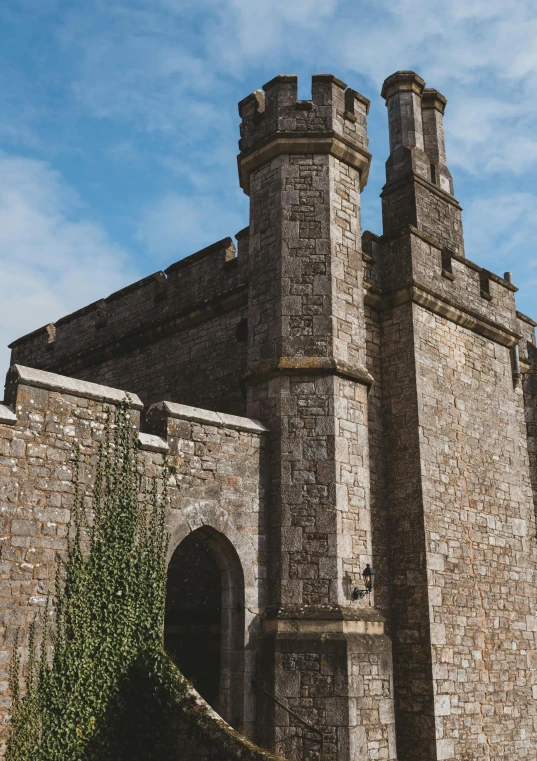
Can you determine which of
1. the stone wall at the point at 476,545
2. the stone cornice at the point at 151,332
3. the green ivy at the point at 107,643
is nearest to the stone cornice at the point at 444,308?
the stone wall at the point at 476,545

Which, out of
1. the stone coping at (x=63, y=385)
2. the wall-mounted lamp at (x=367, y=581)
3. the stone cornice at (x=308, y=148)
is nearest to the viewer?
the stone coping at (x=63, y=385)

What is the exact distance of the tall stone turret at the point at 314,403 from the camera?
7.80m

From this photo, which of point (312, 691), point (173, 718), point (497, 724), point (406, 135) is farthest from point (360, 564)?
point (406, 135)

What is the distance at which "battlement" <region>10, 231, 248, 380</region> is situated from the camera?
11.5m

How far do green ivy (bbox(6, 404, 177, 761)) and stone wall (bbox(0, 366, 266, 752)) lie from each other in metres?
0.14

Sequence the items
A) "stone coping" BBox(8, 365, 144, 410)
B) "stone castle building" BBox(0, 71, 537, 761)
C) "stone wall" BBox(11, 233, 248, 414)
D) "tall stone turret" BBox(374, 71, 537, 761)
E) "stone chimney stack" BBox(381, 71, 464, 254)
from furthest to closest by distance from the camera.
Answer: "stone chimney stack" BBox(381, 71, 464, 254) → "stone wall" BBox(11, 233, 248, 414) → "tall stone turret" BBox(374, 71, 537, 761) → "stone castle building" BBox(0, 71, 537, 761) → "stone coping" BBox(8, 365, 144, 410)

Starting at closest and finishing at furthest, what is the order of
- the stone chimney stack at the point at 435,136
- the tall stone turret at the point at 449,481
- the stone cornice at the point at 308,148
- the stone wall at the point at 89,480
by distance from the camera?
the stone wall at the point at 89,480 < the tall stone turret at the point at 449,481 < the stone cornice at the point at 308,148 < the stone chimney stack at the point at 435,136

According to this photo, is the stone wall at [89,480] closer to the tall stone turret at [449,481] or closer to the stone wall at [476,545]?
the tall stone turret at [449,481]

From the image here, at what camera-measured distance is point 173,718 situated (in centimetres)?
698

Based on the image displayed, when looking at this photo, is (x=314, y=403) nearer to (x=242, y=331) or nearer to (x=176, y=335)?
(x=242, y=331)

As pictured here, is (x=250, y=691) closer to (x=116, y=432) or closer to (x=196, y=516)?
(x=196, y=516)

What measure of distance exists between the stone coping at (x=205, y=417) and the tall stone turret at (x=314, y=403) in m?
0.25

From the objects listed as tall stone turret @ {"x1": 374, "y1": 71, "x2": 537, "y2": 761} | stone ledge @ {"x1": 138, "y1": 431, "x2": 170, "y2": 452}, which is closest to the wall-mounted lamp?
tall stone turret @ {"x1": 374, "y1": 71, "x2": 537, "y2": 761}

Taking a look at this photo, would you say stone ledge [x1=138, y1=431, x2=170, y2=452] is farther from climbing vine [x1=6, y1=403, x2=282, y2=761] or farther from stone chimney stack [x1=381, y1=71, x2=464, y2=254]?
stone chimney stack [x1=381, y1=71, x2=464, y2=254]
